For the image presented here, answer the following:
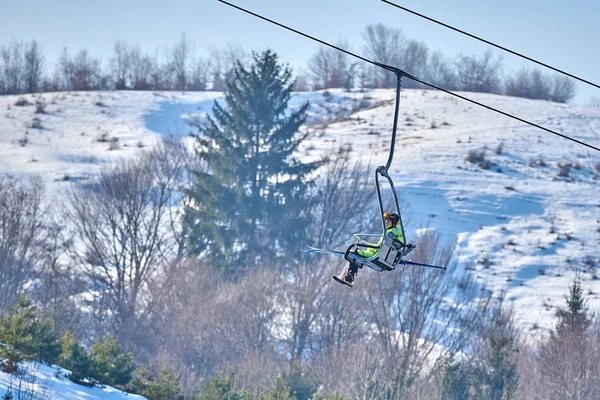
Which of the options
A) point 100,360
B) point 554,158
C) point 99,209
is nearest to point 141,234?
point 99,209

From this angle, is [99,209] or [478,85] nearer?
[99,209]

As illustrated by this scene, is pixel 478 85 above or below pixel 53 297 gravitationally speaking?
above

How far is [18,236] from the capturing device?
5525 centimetres

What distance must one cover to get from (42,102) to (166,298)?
44.4 meters

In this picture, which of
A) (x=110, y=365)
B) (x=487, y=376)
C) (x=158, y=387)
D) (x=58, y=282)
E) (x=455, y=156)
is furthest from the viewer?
(x=455, y=156)

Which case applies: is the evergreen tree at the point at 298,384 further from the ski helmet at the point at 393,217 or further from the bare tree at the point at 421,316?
the ski helmet at the point at 393,217

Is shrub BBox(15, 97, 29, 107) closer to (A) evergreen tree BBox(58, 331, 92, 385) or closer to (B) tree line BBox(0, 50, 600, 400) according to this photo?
(B) tree line BBox(0, 50, 600, 400)

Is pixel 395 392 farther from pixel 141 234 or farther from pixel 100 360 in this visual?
pixel 141 234

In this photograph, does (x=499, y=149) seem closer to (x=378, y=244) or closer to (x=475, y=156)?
(x=475, y=156)

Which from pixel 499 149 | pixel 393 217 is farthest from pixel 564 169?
pixel 393 217

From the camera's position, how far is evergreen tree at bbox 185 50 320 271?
59312 mm

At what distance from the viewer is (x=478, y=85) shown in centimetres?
11844

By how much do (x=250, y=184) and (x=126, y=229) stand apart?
28.4 ft

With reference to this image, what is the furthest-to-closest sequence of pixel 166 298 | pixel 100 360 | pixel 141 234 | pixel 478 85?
pixel 478 85 → pixel 141 234 → pixel 166 298 → pixel 100 360
